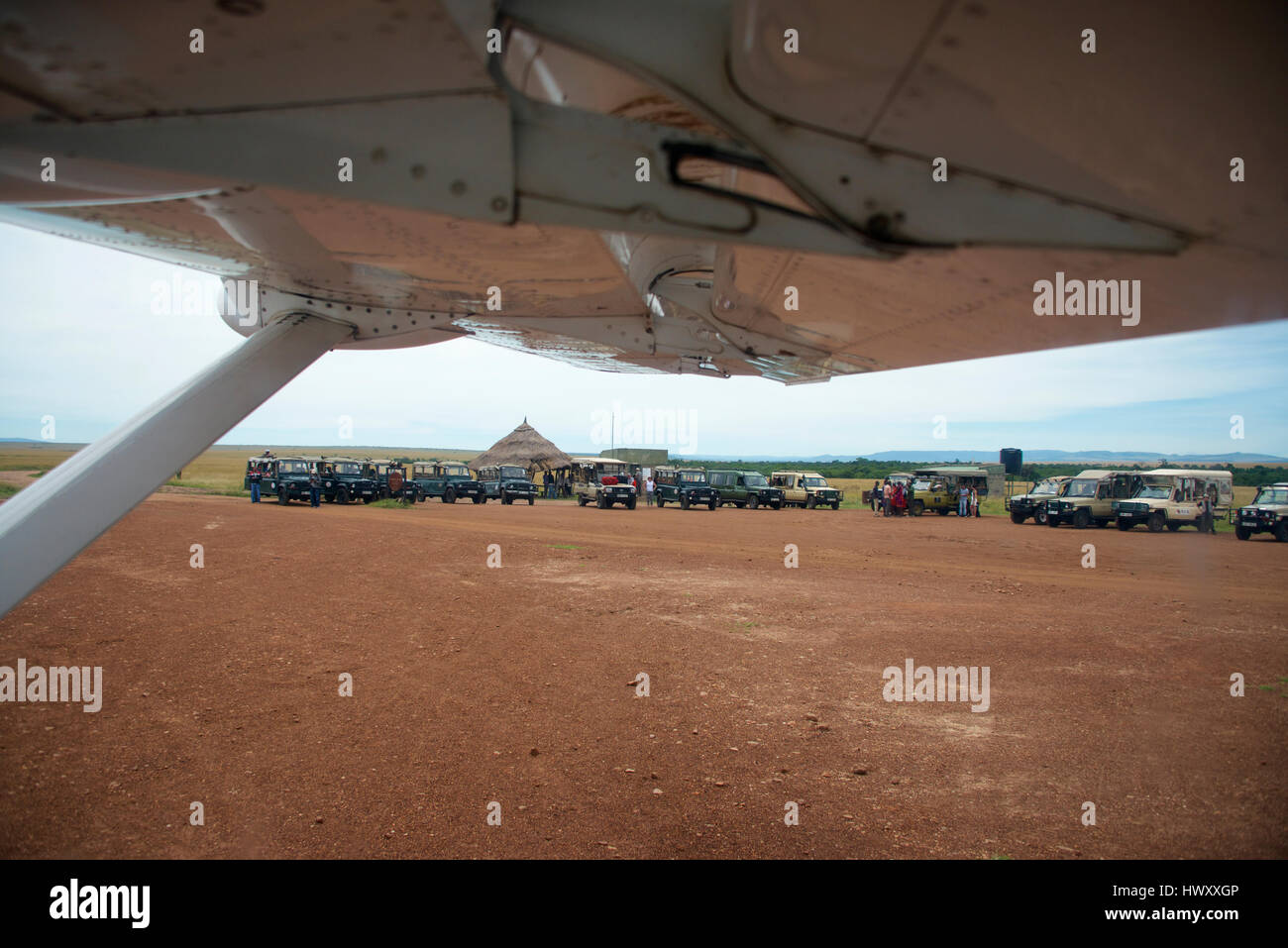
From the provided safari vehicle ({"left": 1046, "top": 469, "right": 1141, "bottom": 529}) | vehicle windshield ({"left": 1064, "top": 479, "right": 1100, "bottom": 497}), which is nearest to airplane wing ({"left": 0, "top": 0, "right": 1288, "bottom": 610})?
safari vehicle ({"left": 1046, "top": 469, "right": 1141, "bottom": 529})

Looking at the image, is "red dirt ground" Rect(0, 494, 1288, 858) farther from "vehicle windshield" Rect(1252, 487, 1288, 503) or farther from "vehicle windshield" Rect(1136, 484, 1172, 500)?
"vehicle windshield" Rect(1252, 487, 1288, 503)

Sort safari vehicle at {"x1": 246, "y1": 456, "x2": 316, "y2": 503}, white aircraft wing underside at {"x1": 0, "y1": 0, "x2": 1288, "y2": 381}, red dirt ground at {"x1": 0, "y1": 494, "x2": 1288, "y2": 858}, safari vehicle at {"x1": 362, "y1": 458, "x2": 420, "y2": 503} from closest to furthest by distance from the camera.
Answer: white aircraft wing underside at {"x1": 0, "y1": 0, "x2": 1288, "y2": 381}
red dirt ground at {"x1": 0, "y1": 494, "x2": 1288, "y2": 858}
safari vehicle at {"x1": 246, "y1": 456, "x2": 316, "y2": 503}
safari vehicle at {"x1": 362, "y1": 458, "x2": 420, "y2": 503}

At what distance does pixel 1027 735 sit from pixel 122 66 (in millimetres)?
5994

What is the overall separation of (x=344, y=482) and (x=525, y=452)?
15.3 meters

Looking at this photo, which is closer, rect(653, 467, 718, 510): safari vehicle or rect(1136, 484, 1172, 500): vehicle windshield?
rect(1136, 484, 1172, 500): vehicle windshield

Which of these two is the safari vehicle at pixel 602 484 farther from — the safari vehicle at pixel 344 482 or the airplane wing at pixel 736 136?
the airplane wing at pixel 736 136

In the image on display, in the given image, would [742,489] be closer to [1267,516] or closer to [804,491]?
[804,491]

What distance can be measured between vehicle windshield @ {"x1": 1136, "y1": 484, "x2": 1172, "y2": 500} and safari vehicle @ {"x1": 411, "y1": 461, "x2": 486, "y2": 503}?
80.9 ft

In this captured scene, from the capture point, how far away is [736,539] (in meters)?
16.5

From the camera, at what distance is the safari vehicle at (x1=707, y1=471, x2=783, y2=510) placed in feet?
93.0

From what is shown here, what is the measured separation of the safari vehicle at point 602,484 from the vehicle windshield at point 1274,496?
20.4 metres

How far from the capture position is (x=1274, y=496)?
19.1m
